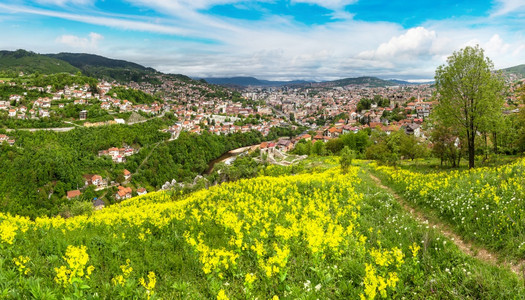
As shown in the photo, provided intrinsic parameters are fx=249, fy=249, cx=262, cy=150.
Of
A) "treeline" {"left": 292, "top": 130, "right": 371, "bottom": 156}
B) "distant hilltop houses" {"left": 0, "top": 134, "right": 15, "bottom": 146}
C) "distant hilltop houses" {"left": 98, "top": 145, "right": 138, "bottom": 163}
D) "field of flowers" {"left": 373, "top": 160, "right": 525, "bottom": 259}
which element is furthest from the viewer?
"distant hilltop houses" {"left": 98, "top": 145, "right": 138, "bottom": 163}

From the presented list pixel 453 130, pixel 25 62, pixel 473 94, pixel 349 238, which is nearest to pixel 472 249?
pixel 349 238

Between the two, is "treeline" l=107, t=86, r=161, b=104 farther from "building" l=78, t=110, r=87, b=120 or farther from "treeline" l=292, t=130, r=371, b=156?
"treeline" l=292, t=130, r=371, b=156

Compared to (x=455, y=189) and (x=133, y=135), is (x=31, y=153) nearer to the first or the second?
(x=133, y=135)

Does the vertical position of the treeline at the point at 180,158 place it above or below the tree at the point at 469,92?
below

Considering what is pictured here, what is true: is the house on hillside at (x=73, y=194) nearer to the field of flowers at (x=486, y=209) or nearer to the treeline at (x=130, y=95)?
the field of flowers at (x=486, y=209)

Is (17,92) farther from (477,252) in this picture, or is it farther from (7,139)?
(477,252)

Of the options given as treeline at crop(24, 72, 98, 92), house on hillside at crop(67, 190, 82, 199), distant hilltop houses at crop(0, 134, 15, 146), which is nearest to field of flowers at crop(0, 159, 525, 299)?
house on hillside at crop(67, 190, 82, 199)

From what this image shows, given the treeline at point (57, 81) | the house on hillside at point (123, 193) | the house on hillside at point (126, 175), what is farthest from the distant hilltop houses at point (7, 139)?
the treeline at point (57, 81)

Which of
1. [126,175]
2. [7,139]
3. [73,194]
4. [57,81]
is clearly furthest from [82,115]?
[73,194]
